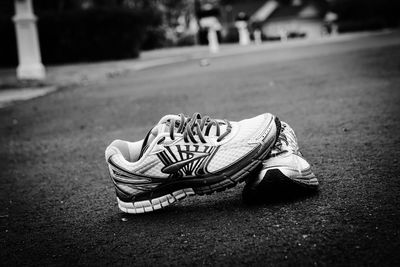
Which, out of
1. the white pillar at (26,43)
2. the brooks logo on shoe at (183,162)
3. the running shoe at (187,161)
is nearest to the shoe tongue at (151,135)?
the running shoe at (187,161)

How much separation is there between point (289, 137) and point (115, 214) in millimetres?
953

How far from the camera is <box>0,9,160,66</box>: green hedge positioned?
15.7 metres

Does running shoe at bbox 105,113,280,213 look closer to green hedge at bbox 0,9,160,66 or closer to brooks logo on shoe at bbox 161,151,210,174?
brooks logo on shoe at bbox 161,151,210,174

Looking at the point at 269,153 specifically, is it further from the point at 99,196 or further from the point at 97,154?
the point at 97,154

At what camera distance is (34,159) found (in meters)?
3.72

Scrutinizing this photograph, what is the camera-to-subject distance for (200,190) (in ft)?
6.82

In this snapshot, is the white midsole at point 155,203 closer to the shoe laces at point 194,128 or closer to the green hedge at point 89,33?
the shoe laces at point 194,128

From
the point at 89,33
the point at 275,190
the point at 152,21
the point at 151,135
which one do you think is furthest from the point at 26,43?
the point at 275,190

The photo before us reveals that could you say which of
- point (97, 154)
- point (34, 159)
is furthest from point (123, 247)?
point (34, 159)

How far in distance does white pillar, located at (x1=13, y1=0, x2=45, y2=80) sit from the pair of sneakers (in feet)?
29.2

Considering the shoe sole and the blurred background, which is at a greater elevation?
the blurred background

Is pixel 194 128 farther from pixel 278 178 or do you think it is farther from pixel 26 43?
pixel 26 43

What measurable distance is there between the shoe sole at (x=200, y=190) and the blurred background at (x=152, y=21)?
1440cm

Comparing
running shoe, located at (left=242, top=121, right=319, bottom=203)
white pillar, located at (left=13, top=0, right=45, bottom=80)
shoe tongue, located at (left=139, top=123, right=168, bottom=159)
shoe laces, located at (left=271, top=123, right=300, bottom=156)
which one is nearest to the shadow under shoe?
running shoe, located at (left=242, top=121, right=319, bottom=203)
